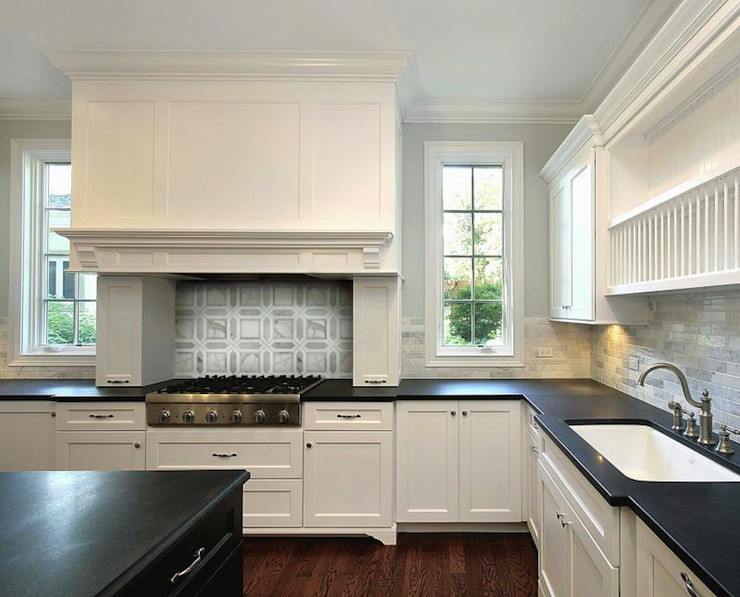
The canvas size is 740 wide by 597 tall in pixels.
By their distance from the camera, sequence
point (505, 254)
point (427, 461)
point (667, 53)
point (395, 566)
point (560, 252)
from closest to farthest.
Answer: point (667, 53), point (395, 566), point (427, 461), point (560, 252), point (505, 254)

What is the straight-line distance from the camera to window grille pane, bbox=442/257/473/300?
3.50 meters

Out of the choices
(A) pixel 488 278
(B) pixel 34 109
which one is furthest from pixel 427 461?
(B) pixel 34 109

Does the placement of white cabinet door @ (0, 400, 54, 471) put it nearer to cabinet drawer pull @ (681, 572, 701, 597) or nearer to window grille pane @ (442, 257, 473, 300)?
window grille pane @ (442, 257, 473, 300)

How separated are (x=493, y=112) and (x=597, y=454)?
261cm

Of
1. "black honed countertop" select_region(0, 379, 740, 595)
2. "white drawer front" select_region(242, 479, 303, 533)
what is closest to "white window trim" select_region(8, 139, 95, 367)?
"black honed countertop" select_region(0, 379, 740, 595)

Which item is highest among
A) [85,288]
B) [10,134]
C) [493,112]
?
[493,112]

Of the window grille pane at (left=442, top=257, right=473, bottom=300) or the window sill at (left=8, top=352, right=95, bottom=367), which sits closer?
the window sill at (left=8, top=352, right=95, bottom=367)

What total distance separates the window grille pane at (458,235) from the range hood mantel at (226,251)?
3.04 ft

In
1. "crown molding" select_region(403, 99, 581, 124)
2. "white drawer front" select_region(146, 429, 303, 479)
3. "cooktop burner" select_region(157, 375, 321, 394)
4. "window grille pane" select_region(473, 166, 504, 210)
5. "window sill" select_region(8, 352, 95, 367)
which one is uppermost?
"crown molding" select_region(403, 99, 581, 124)

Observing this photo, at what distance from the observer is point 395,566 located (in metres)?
2.48

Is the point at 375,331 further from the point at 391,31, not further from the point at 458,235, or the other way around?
the point at 391,31

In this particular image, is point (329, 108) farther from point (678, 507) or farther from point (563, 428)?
point (678, 507)

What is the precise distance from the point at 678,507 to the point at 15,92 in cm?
442

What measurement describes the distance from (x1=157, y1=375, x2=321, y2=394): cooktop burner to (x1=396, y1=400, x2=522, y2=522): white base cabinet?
74 centimetres
